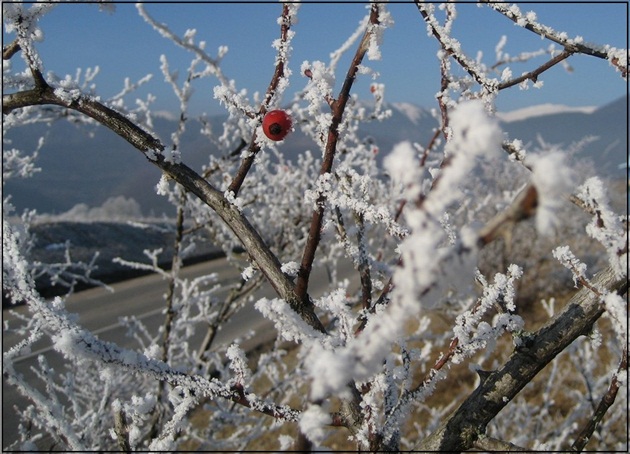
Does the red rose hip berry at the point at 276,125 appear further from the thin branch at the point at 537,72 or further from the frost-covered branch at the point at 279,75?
the thin branch at the point at 537,72

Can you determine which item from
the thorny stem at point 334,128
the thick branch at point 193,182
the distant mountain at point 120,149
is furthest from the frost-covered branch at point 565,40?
the distant mountain at point 120,149

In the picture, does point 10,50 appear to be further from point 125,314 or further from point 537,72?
point 125,314

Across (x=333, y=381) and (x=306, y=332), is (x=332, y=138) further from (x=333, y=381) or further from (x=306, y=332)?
(x=333, y=381)

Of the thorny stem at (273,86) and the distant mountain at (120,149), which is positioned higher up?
the distant mountain at (120,149)

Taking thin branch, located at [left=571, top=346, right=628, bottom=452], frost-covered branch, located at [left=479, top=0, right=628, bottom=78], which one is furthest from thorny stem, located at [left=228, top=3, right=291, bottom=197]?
thin branch, located at [left=571, top=346, right=628, bottom=452]

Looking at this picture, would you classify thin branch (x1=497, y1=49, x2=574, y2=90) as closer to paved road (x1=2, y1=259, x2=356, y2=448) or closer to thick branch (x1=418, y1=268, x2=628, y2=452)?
thick branch (x1=418, y1=268, x2=628, y2=452)

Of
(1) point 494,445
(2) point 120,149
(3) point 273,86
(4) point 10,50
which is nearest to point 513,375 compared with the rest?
(1) point 494,445
